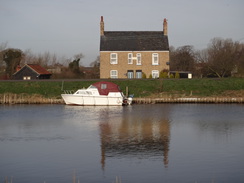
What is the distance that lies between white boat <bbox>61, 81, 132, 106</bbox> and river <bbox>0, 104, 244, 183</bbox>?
14.4 ft

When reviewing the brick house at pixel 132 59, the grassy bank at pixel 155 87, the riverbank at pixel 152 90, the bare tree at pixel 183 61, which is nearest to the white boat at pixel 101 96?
the riverbank at pixel 152 90

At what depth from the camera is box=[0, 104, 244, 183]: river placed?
2055 cm

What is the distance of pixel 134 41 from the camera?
6962 cm

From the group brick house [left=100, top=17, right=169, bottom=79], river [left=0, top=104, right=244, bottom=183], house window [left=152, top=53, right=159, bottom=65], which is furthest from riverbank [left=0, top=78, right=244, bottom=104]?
house window [left=152, top=53, right=159, bottom=65]

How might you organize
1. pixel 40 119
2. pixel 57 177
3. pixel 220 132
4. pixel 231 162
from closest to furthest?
1. pixel 57 177
2. pixel 231 162
3. pixel 220 132
4. pixel 40 119

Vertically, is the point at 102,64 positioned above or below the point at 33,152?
above

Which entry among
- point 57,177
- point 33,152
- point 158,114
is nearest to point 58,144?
point 33,152

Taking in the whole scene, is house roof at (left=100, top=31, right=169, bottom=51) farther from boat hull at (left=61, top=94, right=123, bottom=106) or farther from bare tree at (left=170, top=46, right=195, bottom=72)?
bare tree at (left=170, top=46, right=195, bottom=72)

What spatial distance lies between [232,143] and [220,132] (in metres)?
3.98

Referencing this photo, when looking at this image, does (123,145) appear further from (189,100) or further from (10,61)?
(10,61)

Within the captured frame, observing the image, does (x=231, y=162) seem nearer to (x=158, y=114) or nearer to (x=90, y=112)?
(x=158, y=114)

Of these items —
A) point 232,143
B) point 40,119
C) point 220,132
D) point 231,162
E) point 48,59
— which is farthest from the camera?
point 48,59

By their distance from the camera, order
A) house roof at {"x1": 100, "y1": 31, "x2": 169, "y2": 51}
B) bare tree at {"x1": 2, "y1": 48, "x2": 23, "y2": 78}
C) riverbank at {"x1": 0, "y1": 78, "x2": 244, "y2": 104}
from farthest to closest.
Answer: bare tree at {"x1": 2, "y1": 48, "x2": 23, "y2": 78}
house roof at {"x1": 100, "y1": 31, "x2": 169, "y2": 51}
riverbank at {"x1": 0, "y1": 78, "x2": 244, "y2": 104}

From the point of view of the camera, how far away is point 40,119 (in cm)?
3847
